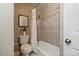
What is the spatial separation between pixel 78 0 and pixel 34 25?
0.61m

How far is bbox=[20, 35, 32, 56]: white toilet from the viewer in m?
1.58

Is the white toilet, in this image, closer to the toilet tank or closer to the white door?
the toilet tank

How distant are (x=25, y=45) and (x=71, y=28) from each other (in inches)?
23.9

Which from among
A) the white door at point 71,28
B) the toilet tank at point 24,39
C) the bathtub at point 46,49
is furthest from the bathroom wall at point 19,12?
the white door at point 71,28

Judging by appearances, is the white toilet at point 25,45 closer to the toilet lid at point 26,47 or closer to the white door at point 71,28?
the toilet lid at point 26,47

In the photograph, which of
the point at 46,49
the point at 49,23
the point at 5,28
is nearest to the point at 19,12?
the point at 5,28

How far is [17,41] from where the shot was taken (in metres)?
1.57

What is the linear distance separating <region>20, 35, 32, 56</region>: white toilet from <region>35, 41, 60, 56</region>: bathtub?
0.10m

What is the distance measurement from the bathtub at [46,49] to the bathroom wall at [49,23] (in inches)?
2.2

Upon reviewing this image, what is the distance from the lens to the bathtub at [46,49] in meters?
1.61

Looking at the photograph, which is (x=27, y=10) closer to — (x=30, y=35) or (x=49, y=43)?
(x=30, y=35)

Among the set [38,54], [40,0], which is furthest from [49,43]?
[40,0]

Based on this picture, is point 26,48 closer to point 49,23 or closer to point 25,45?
point 25,45

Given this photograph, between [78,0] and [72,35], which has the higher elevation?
[78,0]
